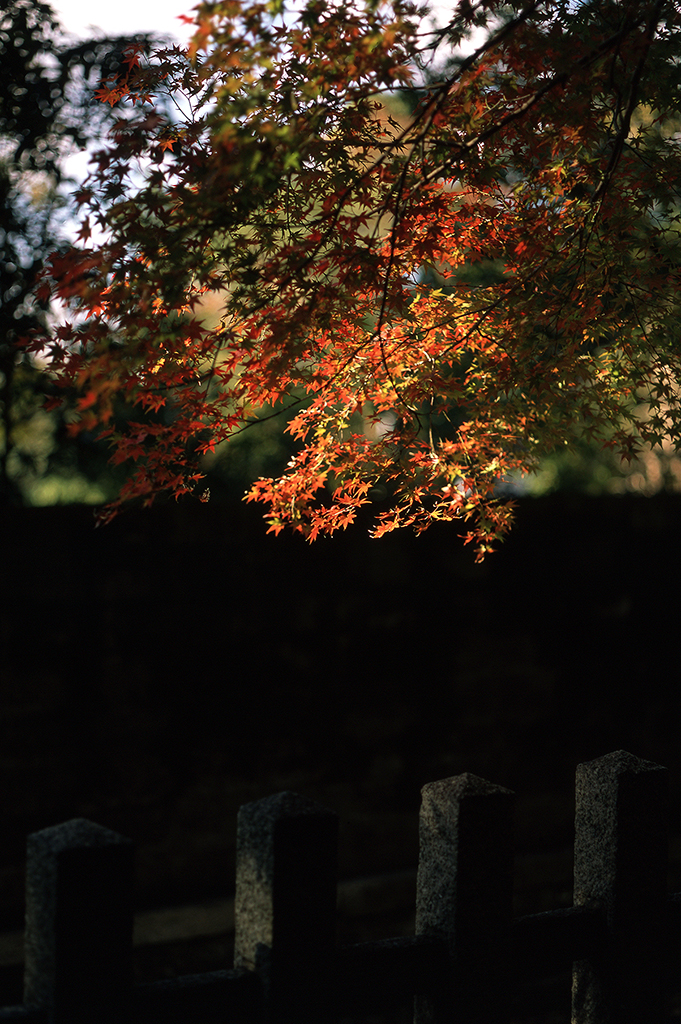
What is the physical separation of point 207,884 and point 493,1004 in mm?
3095

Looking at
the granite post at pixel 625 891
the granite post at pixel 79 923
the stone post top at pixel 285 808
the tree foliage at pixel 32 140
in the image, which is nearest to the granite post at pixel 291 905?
the stone post top at pixel 285 808

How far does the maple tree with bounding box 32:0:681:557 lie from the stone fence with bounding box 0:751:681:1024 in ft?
2.79

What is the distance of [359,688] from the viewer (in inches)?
204

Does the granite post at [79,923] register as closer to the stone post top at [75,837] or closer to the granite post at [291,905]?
the stone post top at [75,837]

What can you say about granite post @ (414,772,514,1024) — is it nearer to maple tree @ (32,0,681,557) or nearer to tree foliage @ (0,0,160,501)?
maple tree @ (32,0,681,557)

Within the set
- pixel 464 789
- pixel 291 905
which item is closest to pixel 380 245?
pixel 464 789

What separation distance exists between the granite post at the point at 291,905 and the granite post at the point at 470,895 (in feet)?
0.98

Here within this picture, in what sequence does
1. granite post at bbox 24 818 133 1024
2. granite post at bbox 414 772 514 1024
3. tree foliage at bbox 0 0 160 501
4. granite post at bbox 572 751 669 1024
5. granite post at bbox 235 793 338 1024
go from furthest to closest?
tree foliage at bbox 0 0 160 501 < granite post at bbox 572 751 669 1024 < granite post at bbox 414 772 514 1024 < granite post at bbox 235 793 338 1024 < granite post at bbox 24 818 133 1024

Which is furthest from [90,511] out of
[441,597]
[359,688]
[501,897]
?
[501,897]

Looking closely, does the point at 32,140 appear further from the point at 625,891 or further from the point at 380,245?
the point at 625,891

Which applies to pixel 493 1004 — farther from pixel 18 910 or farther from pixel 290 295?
pixel 18 910

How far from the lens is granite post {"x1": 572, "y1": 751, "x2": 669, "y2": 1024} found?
2178mm

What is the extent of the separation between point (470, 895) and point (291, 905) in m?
0.46

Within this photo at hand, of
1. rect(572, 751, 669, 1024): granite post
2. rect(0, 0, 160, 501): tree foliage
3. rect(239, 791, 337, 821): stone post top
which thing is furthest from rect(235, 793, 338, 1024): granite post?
rect(0, 0, 160, 501): tree foliage
